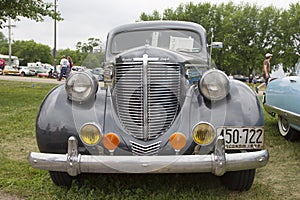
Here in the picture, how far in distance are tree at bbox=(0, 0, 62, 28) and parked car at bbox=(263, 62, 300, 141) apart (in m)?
7.57

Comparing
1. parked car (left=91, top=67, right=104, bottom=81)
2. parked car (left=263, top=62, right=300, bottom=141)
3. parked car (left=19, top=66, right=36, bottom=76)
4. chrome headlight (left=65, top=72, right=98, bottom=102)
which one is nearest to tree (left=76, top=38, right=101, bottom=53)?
parked car (left=91, top=67, right=104, bottom=81)

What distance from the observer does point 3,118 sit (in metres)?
6.96

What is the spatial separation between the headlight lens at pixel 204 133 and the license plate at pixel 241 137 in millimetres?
74

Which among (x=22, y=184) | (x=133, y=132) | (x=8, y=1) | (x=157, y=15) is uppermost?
(x=157, y=15)

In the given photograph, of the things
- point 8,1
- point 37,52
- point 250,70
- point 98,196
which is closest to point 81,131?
point 98,196

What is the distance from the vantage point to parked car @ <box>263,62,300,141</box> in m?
4.49

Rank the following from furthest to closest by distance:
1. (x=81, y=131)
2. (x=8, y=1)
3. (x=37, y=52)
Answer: (x=37, y=52) → (x=8, y=1) → (x=81, y=131)

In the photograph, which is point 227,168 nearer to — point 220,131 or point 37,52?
point 220,131

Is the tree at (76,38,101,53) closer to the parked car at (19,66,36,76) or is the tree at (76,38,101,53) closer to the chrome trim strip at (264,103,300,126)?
the chrome trim strip at (264,103,300,126)

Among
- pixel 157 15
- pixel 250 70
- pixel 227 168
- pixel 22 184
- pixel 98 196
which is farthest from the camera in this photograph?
pixel 157 15

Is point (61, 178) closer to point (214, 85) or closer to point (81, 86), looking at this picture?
point (81, 86)

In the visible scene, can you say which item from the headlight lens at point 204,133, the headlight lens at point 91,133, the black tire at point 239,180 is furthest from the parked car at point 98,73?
the black tire at point 239,180

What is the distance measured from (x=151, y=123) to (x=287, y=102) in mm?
2700

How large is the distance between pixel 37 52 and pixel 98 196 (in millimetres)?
77770
